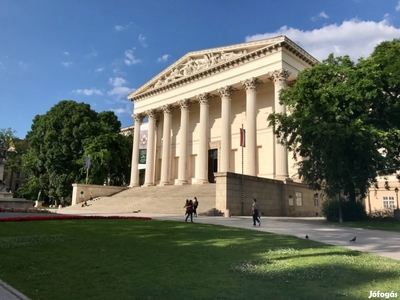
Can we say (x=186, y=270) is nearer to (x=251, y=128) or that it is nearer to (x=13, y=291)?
(x=13, y=291)

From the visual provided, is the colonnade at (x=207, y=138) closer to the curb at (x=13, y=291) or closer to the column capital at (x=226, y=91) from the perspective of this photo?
the column capital at (x=226, y=91)

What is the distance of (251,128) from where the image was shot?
3538cm

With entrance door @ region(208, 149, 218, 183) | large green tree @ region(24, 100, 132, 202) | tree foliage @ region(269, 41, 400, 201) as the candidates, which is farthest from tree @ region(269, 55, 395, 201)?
large green tree @ region(24, 100, 132, 202)

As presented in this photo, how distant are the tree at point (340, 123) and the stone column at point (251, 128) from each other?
34.2 ft

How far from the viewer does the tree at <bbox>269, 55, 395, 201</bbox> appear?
2020cm

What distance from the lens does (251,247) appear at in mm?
10195

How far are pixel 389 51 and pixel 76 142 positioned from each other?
1551 inches

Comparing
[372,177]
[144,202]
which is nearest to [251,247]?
[372,177]

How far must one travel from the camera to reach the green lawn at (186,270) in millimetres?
5461

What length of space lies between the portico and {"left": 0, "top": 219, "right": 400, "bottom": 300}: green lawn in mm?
24108

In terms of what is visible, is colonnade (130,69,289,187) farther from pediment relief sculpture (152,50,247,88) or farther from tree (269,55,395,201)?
tree (269,55,395,201)

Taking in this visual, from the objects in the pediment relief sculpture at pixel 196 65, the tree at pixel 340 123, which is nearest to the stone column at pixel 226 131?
the pediment relief sculpture at pixel 196 65

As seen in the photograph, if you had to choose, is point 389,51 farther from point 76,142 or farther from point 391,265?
point 76,142

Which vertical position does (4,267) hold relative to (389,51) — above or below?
below
